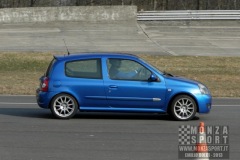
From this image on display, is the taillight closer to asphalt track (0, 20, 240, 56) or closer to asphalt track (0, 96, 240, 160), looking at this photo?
asphalt track (0, 96, 240, 160)

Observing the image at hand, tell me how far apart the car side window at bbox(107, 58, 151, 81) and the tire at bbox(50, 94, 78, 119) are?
993mm

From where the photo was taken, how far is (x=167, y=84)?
1355 cm

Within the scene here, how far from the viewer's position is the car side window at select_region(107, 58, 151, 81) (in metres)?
13.7

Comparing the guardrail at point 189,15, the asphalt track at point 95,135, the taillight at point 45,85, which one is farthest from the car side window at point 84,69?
the guardrail at point 189,15

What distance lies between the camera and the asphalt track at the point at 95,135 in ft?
32.1

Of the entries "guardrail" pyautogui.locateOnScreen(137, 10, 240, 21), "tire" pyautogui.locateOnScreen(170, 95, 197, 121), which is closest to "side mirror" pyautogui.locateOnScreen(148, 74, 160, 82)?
"tire" pyautogui.locateOnScreen(170, 95, 197, 121)

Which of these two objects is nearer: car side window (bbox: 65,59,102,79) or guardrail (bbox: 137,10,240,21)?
car side window (bbox: 65,59,102,79)

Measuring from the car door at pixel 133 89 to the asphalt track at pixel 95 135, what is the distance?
15.2 inches

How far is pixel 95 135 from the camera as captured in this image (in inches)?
455

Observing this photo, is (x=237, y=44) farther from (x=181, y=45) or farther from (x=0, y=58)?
(x=0, y=58)

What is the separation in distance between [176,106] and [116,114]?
5.97ft

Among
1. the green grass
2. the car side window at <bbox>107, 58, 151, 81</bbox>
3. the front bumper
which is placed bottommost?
the green grass

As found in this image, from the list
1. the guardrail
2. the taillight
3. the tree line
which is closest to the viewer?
the taillight

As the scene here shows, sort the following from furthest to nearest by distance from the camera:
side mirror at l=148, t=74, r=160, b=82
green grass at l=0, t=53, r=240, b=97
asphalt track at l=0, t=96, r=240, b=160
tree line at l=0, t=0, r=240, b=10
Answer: tree line at l=0, t=0, r=240, b=10
green grass at l=0, t=53, r=240, b=97
side mirror at l=148, t=74, r=160, b=82
asphalt track at l=0, t=96, r=240, b=160
